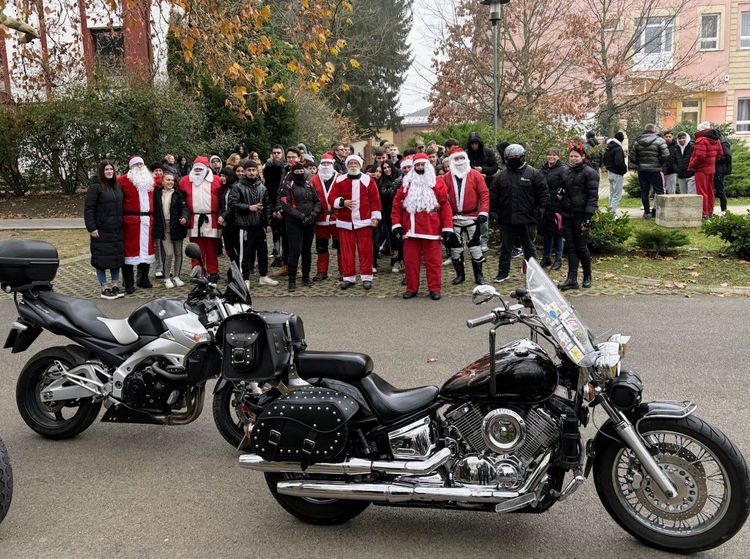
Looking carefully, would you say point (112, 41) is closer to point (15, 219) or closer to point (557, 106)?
point (15, 219)

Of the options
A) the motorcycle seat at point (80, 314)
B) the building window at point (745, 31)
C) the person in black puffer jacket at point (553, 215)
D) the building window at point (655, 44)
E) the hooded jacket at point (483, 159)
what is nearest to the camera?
the motorcycle seat at point (80, 314)

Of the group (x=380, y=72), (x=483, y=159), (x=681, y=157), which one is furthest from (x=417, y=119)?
(x=483, y=159)

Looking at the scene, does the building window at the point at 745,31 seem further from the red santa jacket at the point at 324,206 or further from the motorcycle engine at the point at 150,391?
the motorcycle engine at the point at 150,391

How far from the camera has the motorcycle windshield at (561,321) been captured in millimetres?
3719

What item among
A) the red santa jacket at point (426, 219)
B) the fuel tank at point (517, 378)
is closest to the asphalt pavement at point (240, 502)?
the fuel tank at point (517, 378)

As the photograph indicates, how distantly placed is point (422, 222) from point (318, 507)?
6.42m

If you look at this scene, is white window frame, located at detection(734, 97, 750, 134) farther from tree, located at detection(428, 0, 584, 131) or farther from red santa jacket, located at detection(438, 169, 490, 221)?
red santa jacket, located at detection(438, 169, 490, 221)

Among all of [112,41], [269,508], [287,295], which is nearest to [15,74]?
[112,41]

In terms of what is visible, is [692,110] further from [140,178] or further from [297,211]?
[140,178]

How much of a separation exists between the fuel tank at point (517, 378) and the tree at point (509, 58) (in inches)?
781

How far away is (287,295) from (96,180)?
3.08m

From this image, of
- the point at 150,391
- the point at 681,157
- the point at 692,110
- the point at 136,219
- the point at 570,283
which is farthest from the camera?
the point at 692,110

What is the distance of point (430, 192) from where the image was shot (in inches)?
405

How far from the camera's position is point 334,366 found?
4.10 meters
